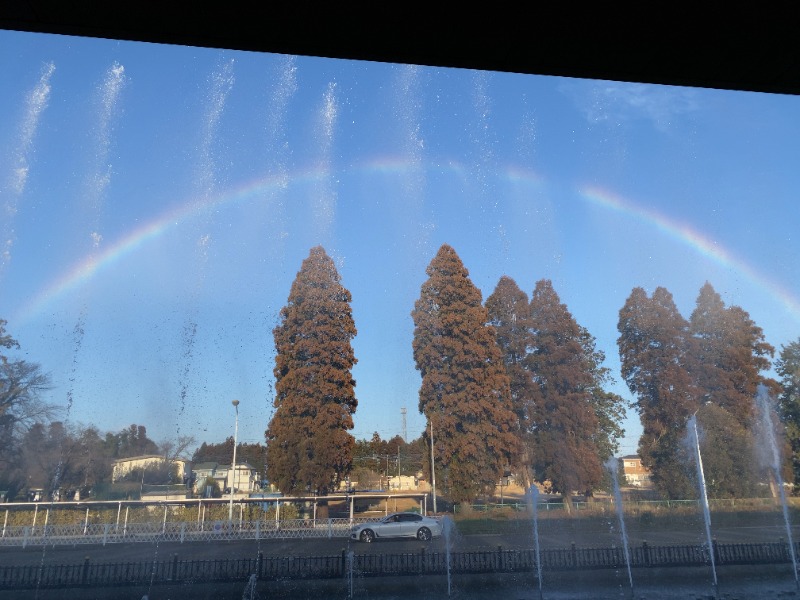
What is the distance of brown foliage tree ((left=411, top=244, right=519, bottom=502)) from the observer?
2839 centimetres

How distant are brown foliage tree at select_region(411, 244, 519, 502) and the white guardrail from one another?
19.8ft

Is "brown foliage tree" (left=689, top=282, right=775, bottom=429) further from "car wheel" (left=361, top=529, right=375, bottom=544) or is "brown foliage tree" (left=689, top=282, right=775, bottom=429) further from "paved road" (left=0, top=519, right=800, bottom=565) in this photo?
"car wheel" (left=361, top=529, right=375, bottom=544)

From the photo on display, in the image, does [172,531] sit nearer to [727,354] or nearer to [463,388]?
[463,388]

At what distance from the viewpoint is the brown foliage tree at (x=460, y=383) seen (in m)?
28.4

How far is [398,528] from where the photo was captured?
21750 mm

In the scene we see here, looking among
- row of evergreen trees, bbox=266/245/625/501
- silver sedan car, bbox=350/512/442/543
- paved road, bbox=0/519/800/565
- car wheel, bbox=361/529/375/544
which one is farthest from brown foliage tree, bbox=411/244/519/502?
car wheel, bbox=361/529/375/544

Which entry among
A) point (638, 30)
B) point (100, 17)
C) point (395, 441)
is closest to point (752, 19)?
point (638, 30)

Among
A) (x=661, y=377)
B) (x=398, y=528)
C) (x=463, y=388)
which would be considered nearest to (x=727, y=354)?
(x=661, y=377)

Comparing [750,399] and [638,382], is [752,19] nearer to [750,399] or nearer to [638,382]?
[638,382]

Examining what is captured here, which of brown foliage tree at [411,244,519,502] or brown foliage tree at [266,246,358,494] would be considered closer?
brown foliage tree at [266,246,358,494]

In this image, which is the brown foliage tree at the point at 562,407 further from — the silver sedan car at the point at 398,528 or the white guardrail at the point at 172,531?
the white guardrail at the point at 172,531

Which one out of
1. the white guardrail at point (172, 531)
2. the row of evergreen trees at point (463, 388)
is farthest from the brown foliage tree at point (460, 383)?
the white guardrail at point (172, 531)

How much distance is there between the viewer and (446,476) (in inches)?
1125

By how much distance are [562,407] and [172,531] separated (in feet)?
61.3
